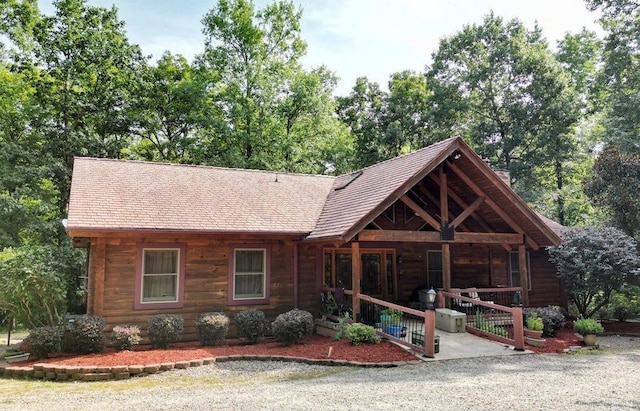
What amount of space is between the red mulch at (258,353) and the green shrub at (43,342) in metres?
0.28

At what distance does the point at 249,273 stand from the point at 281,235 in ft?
4.75

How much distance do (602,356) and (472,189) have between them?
542 cm

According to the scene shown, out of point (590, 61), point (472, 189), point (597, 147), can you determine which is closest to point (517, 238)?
point (472, 189)

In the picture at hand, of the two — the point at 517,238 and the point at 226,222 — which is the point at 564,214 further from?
the point at 226,222

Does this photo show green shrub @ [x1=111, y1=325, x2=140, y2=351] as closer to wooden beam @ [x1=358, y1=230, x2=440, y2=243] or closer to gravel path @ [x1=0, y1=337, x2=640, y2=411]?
gravel path @ [x1=0, y1=337, x2=640, y2=411]

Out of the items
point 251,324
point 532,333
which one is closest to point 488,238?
point 532,333

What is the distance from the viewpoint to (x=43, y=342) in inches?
383

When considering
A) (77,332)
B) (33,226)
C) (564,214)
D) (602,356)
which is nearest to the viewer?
(77,332)

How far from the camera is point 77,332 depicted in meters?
9.96

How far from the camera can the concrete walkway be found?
991 centimetres

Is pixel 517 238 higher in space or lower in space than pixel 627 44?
lower

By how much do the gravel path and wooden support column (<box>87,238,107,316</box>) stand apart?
2.73 metres

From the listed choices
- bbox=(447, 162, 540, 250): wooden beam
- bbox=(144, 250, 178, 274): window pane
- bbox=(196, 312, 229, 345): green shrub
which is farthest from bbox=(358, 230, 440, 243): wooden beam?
bbox=(144, 250, 178, 274): window pane

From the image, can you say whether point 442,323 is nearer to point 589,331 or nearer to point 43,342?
point 589,331
